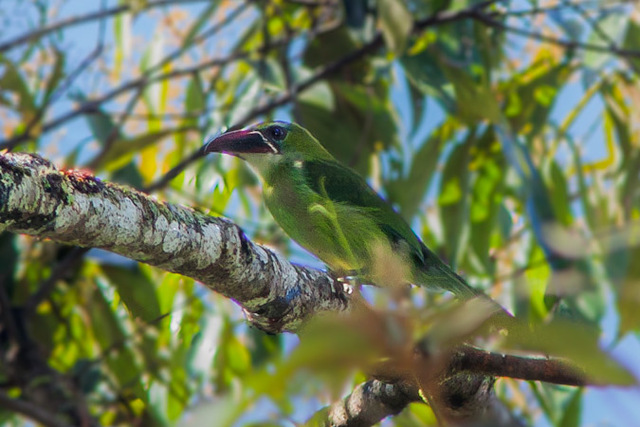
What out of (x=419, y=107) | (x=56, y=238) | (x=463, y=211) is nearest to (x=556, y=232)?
(x=463, y=211)

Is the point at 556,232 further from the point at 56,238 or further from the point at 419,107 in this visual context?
the point at 56,238

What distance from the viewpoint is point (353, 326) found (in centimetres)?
80

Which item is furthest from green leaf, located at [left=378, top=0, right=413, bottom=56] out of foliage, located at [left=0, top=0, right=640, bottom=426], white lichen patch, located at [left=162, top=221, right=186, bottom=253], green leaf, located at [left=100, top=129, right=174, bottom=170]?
white lichen patch, located at [left=162, top=221, right=186, bottom=253]

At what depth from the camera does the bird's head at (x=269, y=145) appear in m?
2.97

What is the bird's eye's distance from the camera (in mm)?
3188

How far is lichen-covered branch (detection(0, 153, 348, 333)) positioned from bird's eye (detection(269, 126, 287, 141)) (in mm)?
1135

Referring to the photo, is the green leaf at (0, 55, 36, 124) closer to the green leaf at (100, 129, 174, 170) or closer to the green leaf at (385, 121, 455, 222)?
the green leaf at (100, 129, 174, 170)

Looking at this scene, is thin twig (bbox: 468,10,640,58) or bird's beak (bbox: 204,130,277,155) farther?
thin twig (bbox: 468,10,640,58)

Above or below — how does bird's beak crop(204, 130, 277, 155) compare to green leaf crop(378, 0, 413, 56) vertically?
below

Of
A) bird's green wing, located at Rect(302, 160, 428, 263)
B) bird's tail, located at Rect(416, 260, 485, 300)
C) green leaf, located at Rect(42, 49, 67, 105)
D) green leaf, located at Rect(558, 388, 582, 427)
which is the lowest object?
bird's tail, located at Rect(416, 260, 485, 300)

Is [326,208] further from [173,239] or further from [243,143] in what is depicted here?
[173,239]

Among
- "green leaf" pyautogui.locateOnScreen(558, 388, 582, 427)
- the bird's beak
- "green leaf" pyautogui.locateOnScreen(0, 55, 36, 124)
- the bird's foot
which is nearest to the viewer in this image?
the bird's foot

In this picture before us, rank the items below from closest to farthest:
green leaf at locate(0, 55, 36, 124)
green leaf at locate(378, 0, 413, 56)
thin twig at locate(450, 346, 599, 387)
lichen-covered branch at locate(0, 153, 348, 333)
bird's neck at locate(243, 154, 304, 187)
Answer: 1. lichen-covered branch at locate(0, 153, 348, 333)
2. thin twig at locate(450, 346, 599, 387)
3. bird's neck at locate(243, 154, 304, 187)
4. green leaf at locate(378, 0, 413, 56)
5. green leaf at locate(0, 55, 36, 124)

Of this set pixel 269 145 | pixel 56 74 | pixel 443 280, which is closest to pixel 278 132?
pixel 269 145
